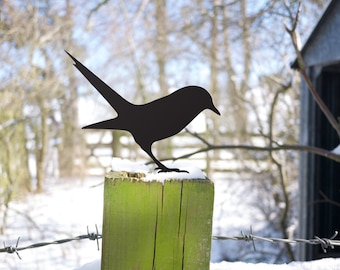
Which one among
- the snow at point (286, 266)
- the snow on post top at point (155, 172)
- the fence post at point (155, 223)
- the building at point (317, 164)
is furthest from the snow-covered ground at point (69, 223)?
the fence post at point (155, 223)

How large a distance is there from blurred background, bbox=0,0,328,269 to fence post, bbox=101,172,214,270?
3445 mm

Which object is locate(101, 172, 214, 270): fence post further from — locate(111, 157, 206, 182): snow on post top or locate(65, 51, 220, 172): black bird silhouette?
locate(65, 51, 220, 172): black bird silhouette

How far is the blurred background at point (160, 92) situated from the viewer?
5.91 metres

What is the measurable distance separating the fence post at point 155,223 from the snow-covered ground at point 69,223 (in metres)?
2.71

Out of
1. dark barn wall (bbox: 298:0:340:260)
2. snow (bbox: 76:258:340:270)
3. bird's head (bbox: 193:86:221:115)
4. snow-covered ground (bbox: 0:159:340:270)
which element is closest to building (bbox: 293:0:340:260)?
dark barn wall (bbox: 298:0:340:260)

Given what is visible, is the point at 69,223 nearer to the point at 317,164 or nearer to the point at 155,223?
the point at 317,164

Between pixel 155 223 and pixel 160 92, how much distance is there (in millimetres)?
8579

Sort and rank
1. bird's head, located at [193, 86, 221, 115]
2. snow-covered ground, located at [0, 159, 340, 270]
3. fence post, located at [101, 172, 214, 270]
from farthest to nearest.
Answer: snow-covered ground, located at [0, 159, 340, 270] → bird's head, located at [193, 86, 221, 115] → fence post, located at [101, 172, 214, 270]

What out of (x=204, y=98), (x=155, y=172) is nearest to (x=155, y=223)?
(x=155, y=172)

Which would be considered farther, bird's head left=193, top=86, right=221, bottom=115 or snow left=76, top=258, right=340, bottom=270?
snow left=76, top=258, right=340, bottom=270

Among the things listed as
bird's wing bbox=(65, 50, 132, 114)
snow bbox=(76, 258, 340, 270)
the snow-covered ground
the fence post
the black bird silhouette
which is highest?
bird's wing bbox=(65, 50, 132, 114)

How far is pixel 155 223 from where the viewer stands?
2.91ft

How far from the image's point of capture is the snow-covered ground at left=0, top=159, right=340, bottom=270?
169 inches

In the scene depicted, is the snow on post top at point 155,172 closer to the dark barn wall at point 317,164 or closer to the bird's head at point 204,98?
the bird's head at point 204,98
